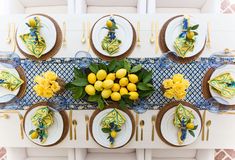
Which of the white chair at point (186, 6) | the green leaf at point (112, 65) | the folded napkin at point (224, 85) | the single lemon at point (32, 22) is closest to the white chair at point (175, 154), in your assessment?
the folded napkin at point (224, 85)

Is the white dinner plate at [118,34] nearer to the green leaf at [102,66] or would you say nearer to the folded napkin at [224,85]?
the green leaf at [102,66]

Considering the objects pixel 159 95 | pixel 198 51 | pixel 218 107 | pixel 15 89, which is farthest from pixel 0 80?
pixel 218 107

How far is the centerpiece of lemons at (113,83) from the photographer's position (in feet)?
3.93

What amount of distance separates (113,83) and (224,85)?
0.64 meters

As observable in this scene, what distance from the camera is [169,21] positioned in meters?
1.36

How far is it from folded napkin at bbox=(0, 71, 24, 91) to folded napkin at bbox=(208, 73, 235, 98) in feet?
3.64

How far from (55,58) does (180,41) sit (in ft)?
2.40

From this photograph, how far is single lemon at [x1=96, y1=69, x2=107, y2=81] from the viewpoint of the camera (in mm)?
1203

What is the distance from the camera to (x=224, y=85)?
4.33 feet

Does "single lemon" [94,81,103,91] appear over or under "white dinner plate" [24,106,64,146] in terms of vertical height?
over

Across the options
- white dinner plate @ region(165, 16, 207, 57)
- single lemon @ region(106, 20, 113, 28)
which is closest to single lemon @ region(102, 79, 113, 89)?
single lemon @ region(106, 20, 113, 28)

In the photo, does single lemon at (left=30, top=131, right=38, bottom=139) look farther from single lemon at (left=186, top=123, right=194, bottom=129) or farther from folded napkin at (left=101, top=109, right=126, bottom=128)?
single lemon at (left=186, top=123, right=194, bottom=129)

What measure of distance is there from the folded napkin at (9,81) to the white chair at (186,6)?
37.7 inches

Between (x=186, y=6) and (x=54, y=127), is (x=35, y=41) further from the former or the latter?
(x=186, y=6)
